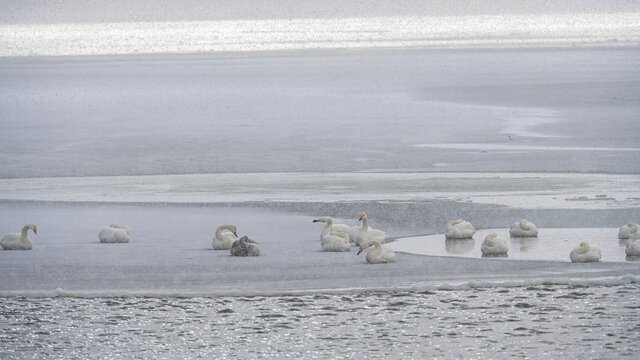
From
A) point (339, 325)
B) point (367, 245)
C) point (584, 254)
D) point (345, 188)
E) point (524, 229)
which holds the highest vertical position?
point (345, 188)

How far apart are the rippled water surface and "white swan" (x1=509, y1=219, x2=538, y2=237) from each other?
274cm

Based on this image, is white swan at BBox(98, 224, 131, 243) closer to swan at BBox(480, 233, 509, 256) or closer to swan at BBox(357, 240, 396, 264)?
swan at BBox(357, 240, 396, 264)

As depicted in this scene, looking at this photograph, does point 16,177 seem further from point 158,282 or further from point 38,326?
point 38,326

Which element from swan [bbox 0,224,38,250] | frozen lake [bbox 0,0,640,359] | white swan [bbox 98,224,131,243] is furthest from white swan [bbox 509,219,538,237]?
swan [bbox 0,224,38,250]

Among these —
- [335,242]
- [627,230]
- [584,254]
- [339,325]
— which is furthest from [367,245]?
[339,325]

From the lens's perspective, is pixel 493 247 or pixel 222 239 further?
pixel 222 239

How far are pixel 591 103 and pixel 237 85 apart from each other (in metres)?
15.5

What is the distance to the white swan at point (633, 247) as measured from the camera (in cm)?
1218

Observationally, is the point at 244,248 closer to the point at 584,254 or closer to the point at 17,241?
the point at 17,241

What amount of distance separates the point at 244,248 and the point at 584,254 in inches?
130

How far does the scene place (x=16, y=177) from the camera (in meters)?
20.5

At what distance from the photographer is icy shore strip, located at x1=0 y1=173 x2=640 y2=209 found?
17031 mm

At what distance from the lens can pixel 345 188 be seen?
60.8 feet

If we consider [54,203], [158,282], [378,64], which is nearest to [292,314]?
[158,282]
